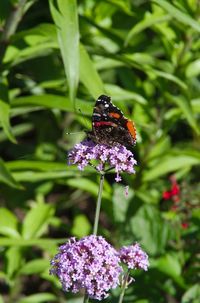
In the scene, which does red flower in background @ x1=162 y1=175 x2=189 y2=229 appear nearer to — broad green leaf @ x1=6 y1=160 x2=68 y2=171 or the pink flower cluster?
broad green leaf @ x1=6 y1=160 x2=68 y2=171

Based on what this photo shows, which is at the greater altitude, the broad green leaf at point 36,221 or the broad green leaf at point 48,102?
the broad green leaf at point 48,102

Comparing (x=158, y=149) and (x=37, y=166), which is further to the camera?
(x=158, y=149)

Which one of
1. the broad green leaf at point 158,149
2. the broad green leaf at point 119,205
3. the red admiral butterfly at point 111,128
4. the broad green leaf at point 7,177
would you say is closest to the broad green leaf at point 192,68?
the broad green leaf at point 158,149

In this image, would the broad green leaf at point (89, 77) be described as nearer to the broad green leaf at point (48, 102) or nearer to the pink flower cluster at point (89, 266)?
the broad green leaf at point (48, 102)

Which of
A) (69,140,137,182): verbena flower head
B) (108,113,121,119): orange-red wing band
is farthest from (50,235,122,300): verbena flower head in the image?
(108,113,121,119): orange-red wing band

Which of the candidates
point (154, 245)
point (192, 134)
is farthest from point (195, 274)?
point (192, 134)

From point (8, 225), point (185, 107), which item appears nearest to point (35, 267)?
point (8, 225)

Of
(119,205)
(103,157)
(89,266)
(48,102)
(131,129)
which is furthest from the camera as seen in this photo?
(119,205)

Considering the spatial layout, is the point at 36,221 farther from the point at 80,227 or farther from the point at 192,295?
the point at 192,295
